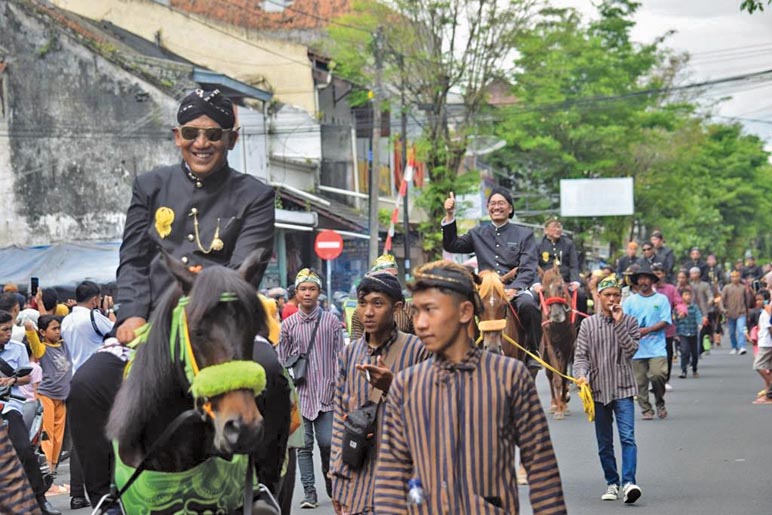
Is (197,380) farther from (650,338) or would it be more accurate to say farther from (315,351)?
(650,338)

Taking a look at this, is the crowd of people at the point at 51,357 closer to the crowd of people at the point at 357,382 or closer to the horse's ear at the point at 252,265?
the crowd of people at the point at 357,382

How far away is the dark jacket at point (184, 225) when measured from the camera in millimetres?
6680

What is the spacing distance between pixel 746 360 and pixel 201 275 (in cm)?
2716

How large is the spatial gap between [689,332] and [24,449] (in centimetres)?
1715

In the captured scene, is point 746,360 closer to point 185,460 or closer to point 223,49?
point 223,49

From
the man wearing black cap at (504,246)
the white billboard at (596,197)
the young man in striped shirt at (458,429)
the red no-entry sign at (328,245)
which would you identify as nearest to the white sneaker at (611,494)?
the man wearing black cap at (504,246)

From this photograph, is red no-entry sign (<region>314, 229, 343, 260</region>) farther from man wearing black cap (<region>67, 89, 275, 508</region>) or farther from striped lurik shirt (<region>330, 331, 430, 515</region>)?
man wearing black cap (<region>67, 89, 275, 508</region>)

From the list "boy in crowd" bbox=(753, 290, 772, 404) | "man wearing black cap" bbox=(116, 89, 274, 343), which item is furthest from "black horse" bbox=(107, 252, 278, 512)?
"boy in crowd" bbox=(753, 290, 772, 404)

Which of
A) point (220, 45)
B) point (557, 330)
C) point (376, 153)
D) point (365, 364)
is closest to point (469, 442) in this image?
point (365, 364)

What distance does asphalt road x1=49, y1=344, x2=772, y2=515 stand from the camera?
38.7ft

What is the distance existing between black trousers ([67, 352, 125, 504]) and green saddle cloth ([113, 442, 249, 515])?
1.45 ft

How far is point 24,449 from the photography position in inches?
428

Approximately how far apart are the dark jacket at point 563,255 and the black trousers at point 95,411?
12.8m

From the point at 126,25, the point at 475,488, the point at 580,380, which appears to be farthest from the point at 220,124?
the point at 126,25
